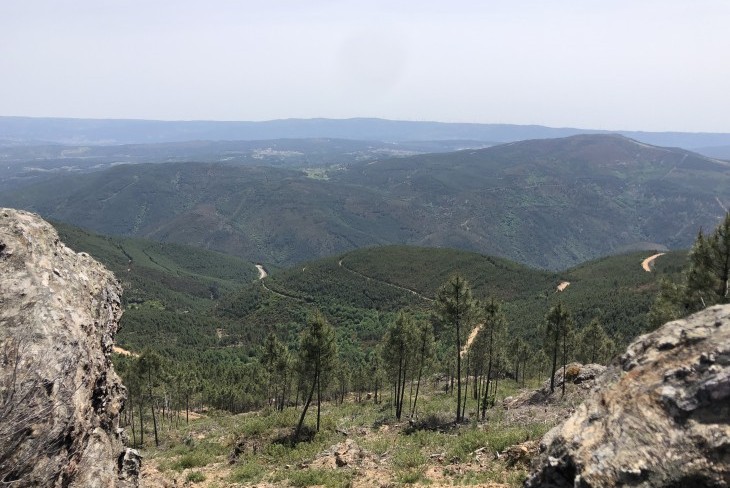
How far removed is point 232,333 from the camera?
494ft

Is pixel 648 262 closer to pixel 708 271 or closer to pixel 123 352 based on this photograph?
pixel 708 271

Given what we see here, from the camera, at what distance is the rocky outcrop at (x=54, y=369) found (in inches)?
355

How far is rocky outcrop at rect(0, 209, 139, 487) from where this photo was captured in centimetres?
901

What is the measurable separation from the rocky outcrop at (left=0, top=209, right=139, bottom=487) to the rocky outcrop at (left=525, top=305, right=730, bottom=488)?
1006cm

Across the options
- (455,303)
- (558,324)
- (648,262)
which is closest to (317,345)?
(455,303)

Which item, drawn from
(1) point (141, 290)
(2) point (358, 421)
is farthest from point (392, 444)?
(1) point (141, 290)

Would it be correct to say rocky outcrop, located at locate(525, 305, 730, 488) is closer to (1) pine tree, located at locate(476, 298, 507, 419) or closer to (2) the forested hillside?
(1) pine tree, located at locate(476, 298, 507, 419)

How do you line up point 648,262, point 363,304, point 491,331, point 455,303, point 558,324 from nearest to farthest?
point 455,303 < point 491,331 < point 558,324 < point 648,262 < point 363,304

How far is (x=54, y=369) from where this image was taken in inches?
395

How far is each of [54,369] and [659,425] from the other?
40.7 ft

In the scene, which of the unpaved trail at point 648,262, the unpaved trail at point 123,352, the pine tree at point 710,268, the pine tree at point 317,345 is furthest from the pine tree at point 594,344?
the unpaved trail at point 648,262

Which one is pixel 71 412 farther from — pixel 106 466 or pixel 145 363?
pixel 145 363

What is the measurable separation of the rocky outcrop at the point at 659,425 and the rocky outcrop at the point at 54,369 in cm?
1006

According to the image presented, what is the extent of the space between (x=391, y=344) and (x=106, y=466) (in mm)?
30166
